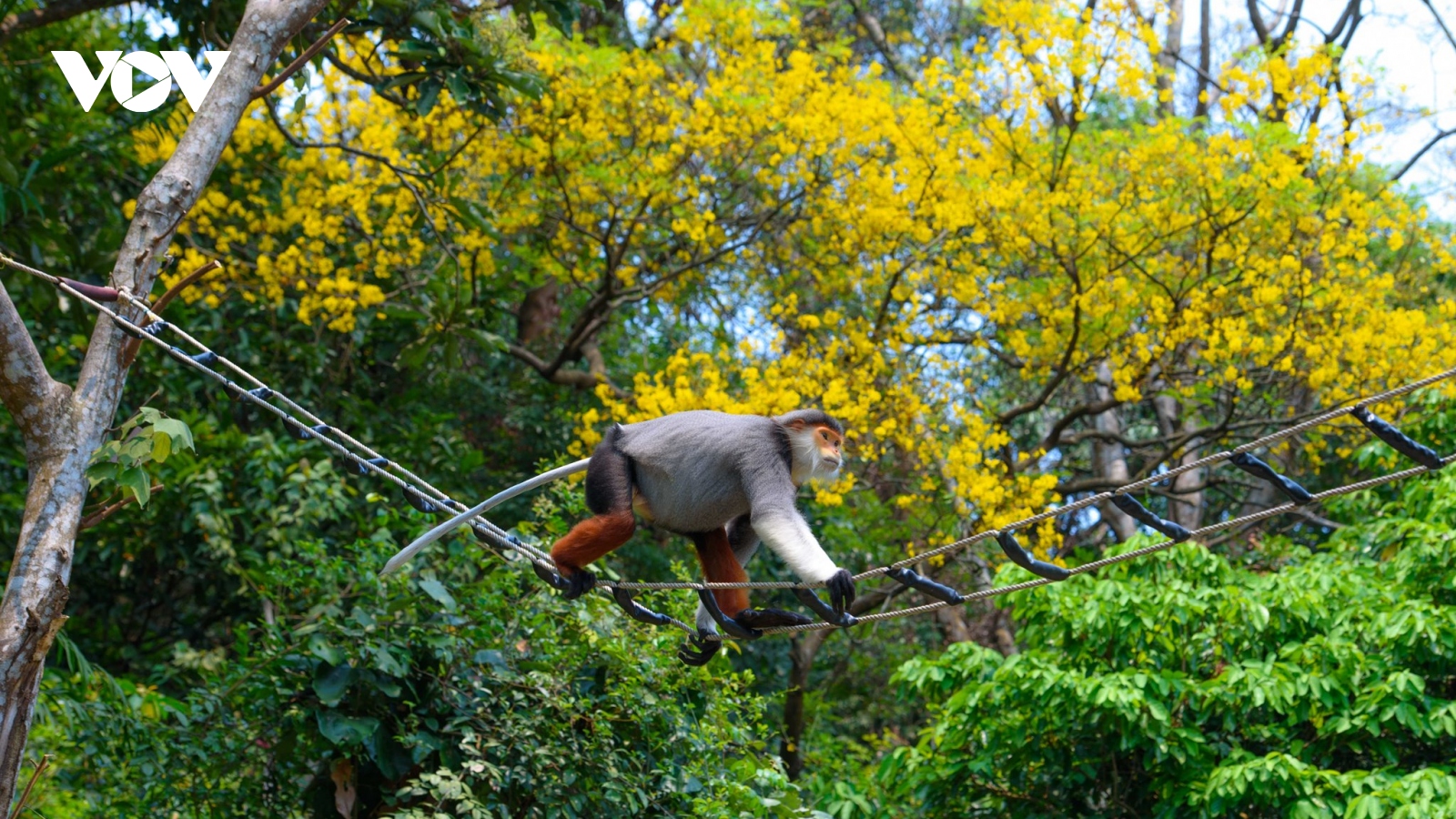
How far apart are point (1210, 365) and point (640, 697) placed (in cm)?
544

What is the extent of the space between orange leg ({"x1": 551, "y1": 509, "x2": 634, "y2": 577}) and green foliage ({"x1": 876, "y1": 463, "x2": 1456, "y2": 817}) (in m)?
2.96

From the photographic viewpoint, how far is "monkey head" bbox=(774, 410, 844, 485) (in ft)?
14.0

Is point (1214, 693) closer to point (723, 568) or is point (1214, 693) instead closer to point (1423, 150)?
point (723, 568)

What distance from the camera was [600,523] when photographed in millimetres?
4289

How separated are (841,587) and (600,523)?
89 cm

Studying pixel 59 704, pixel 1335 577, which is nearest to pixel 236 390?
pixel 59 704

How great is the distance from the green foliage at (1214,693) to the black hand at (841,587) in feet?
9.81

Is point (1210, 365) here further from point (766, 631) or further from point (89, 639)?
point (89, 639)

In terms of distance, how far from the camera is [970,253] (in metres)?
9.66

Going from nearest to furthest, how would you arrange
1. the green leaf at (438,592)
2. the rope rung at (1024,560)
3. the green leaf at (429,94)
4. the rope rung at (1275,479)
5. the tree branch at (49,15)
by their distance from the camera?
the rope rung at (1275,479) < the rope rung at (1024,560) < the green leaf at (438,592) < the tree branch at (49,15) < the green leaf at (429,94)

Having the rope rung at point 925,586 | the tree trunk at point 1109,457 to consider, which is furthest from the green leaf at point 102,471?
the tree trunk at point 1109,457

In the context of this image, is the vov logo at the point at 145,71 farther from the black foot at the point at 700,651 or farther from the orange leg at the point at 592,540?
the black foot at the point at 700,651

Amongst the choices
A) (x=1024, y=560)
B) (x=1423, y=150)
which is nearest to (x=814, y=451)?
(x=1024, y=560)

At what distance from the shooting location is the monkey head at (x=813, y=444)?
426cm
